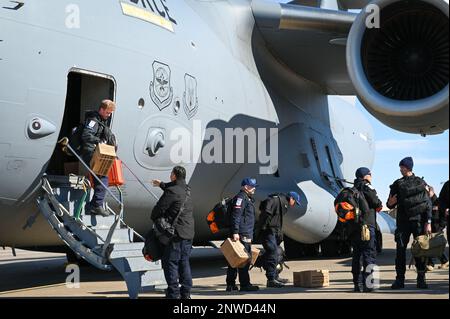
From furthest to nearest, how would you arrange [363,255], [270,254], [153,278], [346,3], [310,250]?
[346,3] → [310,250] → [270,254] → [363,255] → [153,278]

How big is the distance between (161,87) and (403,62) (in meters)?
3.29

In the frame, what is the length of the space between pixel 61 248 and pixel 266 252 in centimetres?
391

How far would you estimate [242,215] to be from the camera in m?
8.19

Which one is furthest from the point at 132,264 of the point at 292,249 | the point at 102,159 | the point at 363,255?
the point at 292,249

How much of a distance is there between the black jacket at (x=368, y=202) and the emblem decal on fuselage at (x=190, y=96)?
8.16 ft

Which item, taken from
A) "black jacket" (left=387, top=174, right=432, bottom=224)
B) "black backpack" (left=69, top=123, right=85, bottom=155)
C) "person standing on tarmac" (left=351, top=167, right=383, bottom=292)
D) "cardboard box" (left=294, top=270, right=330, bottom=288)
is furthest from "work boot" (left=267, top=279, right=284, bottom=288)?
"black backpack" (left=69, top=123, right=85, bottom=155)

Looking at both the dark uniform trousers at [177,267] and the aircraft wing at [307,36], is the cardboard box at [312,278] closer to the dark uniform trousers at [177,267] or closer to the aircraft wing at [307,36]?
the dark uniform trousers at [177,267]

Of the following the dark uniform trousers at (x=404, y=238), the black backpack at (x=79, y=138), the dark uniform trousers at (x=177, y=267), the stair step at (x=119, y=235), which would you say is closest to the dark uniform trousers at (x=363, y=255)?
the dark uniform trousers at (x=404, y=238)

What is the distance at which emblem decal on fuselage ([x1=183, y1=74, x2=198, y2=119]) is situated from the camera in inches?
354

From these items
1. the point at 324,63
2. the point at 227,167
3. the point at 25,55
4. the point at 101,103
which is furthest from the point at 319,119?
the point at 25,55

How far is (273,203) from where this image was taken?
28.4 feet

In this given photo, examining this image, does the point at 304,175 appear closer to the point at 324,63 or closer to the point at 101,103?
the point at 324,63

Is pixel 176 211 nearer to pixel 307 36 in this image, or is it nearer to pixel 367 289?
pixel 367 289
